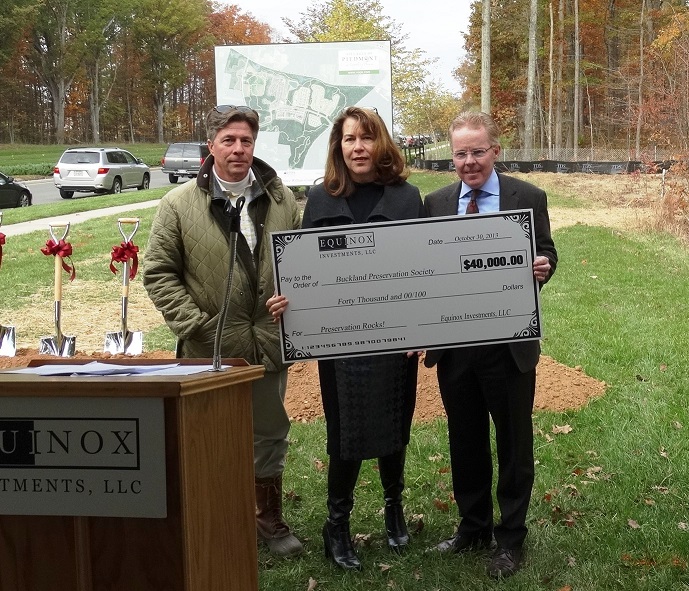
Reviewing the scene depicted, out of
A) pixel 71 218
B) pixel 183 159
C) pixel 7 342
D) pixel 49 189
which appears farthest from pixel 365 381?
pixel 183 159

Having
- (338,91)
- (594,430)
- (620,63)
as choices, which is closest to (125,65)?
(620,63)

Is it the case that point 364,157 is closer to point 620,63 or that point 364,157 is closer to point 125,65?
point 620,63

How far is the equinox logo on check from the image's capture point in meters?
3.88

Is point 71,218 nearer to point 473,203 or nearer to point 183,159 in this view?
point 183,159

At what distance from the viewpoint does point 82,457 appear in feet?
8.07

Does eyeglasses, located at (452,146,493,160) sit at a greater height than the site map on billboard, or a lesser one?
lesser

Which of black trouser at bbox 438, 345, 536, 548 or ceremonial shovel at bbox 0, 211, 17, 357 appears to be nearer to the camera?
black trouser at bbox 438, 345, 536, 548

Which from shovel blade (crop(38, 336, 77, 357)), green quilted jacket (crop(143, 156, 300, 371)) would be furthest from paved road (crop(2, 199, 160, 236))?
green quilted jacket (crop(143, 156, 300, 371))

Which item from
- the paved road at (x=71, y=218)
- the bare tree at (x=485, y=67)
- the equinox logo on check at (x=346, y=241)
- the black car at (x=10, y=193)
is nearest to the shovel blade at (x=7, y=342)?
A: the equinox logo on check at (x=346, y=241)

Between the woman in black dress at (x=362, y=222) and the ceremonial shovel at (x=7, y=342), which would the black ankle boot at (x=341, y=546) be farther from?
the ceremonial shovel at (x=7, y=342)

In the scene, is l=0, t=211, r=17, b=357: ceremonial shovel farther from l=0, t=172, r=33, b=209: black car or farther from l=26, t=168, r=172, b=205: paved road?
l=26, t=168, r=172, b=205: paved road

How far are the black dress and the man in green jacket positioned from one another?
0.98ft

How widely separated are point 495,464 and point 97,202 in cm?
2051

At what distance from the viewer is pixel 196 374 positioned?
2.67 meters
